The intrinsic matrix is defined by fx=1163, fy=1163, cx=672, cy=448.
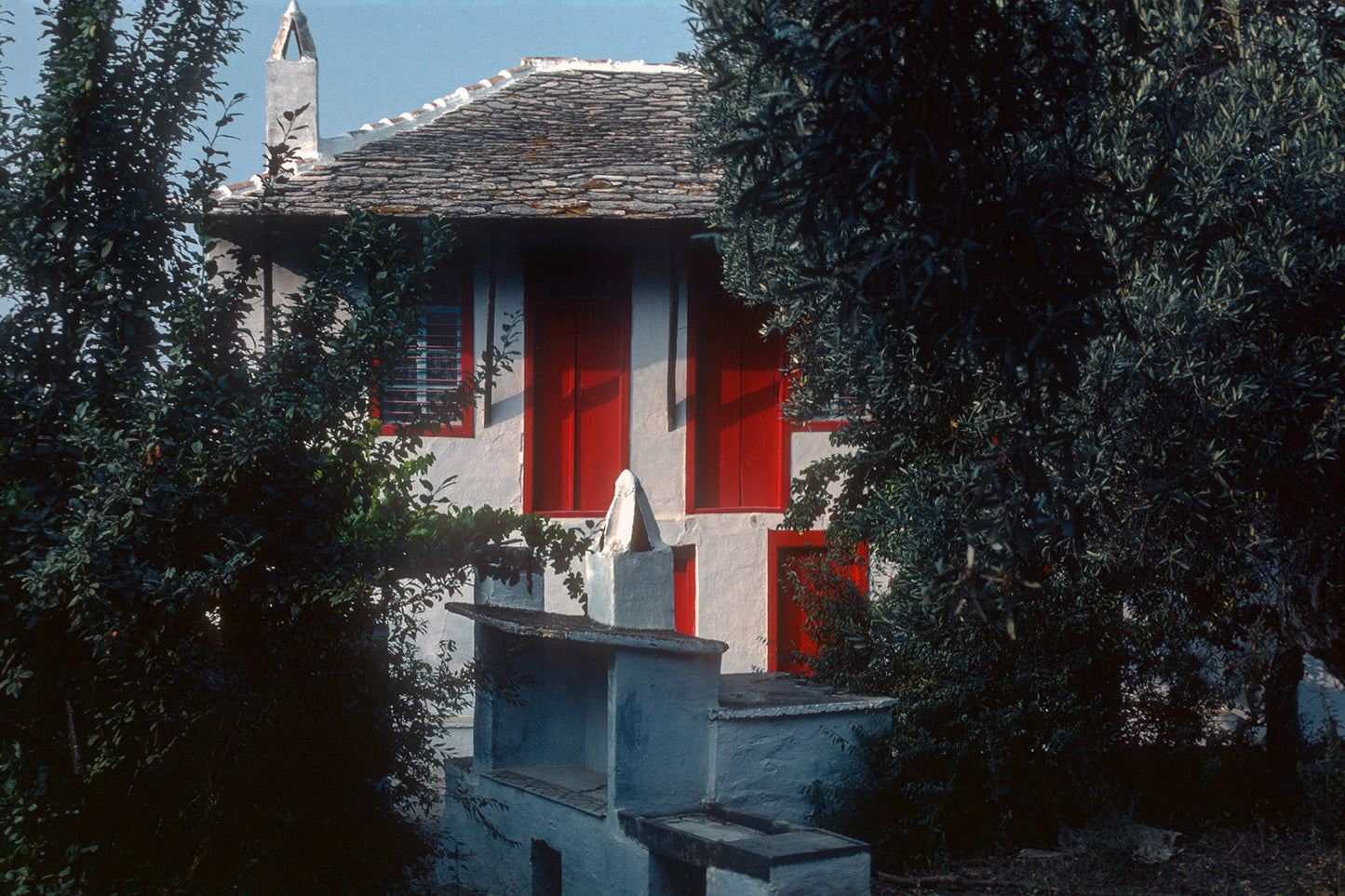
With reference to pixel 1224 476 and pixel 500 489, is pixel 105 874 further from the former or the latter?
pixel 500 489

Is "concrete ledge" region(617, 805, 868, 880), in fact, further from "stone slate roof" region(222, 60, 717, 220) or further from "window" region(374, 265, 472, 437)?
"window" region(374, 265, 472, 437)

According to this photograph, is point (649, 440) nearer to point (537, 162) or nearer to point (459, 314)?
point (459, 314)

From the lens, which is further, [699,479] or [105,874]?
[699,479]

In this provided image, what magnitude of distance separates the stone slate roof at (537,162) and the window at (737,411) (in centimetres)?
163

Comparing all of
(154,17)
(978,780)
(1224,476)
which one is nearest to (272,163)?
(154,17)

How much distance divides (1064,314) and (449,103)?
40.2 feet

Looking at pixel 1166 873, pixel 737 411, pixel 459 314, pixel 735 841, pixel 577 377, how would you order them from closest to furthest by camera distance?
pixel 735 841, pixel 1166 873, pixel 459 314, pixel 577 377, pixel 737 411

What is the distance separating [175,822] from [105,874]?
13.4 inches

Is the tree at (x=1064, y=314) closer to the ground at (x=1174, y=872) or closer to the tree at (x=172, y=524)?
the ground at (x=1174, y=872)

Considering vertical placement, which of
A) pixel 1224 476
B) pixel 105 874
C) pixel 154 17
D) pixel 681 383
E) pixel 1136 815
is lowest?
pixel 1136 815

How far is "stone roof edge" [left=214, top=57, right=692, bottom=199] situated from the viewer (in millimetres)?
13359

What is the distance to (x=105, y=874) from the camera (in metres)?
5.12

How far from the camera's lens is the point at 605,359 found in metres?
13.6

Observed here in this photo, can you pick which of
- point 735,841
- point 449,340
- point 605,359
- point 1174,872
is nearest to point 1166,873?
point 1174,872
